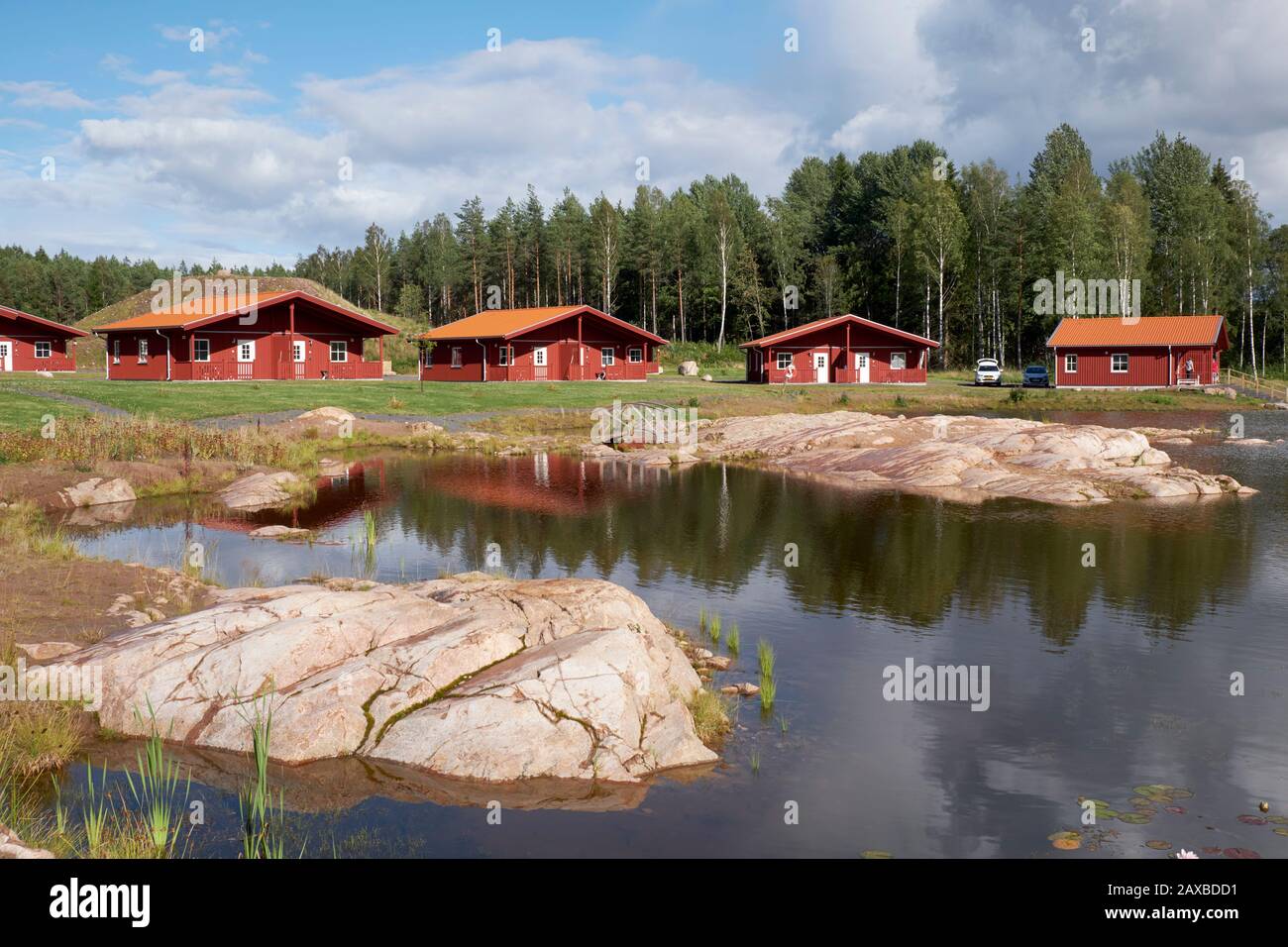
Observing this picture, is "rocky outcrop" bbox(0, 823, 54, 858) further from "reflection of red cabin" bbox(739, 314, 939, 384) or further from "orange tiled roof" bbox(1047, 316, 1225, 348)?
"orange tiled roof" bbox(1047, 316, 1225, 348)

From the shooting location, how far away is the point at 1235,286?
252 ft

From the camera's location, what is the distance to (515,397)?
167 feet

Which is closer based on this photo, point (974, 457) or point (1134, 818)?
point (1134, 818)

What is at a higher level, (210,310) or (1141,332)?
(210,310)

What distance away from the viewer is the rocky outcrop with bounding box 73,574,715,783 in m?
9.91

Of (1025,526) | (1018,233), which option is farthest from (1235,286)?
(1025,526)

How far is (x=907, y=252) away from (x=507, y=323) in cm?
3447

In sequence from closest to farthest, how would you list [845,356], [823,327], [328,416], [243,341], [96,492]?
[96,492] → [328,416] → [243,341] → [823,327] → [845,356]

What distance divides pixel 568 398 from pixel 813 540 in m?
30.0

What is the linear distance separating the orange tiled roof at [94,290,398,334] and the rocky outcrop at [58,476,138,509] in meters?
30.4

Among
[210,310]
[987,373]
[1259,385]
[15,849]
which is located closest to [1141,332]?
[1259,385]

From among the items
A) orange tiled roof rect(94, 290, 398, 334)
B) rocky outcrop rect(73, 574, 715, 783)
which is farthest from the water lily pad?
orange tiled roof rect(94, 290, 398, 334)

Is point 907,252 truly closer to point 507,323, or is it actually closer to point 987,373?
point 987,373

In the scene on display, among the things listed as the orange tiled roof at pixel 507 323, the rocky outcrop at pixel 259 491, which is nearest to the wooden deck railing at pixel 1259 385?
the orange tiled roof at pixel 507 323
